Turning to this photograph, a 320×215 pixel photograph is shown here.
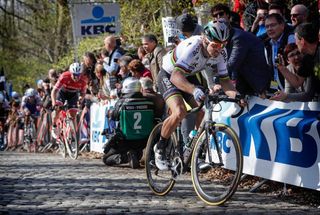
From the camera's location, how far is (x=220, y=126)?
8445 mm

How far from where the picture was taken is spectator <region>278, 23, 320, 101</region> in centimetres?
895

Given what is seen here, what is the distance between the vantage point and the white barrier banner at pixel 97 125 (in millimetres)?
17844

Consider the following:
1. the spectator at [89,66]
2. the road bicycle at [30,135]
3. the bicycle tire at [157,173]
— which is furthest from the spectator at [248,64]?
the road bicycle at [30,135]

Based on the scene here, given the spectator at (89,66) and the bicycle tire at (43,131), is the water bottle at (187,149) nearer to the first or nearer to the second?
the spectator at (89,66)

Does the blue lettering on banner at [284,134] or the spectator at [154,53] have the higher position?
the spectator at [154,53]

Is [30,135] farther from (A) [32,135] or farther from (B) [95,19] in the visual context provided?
(B) [95,19]

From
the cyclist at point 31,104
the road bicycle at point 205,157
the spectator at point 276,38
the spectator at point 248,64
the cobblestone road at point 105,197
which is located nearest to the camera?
the cobblestone road at point 105,197

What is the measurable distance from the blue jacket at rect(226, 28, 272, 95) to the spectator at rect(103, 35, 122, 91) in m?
6.88

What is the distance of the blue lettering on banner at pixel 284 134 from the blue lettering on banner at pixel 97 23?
12429 mm

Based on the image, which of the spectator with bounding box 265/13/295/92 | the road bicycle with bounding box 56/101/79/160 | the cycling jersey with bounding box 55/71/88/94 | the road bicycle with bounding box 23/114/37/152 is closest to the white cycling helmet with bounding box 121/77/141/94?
the spectator with bounding box 265/13/295/92

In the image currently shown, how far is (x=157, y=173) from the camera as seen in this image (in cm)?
971

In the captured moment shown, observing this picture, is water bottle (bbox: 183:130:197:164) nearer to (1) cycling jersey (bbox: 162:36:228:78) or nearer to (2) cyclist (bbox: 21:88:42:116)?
(1) cycling jersey (bbox: 162:36:228:78)

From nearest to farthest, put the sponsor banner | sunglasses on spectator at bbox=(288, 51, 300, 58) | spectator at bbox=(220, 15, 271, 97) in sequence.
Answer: sunglasses on spectator at bbox=(288, 51, 300, 58), spectator at bbox=(220, 15, 271, 97), the sponsor banner

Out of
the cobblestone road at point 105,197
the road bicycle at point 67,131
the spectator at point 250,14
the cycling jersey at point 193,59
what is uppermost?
the spectator at point 250,14
